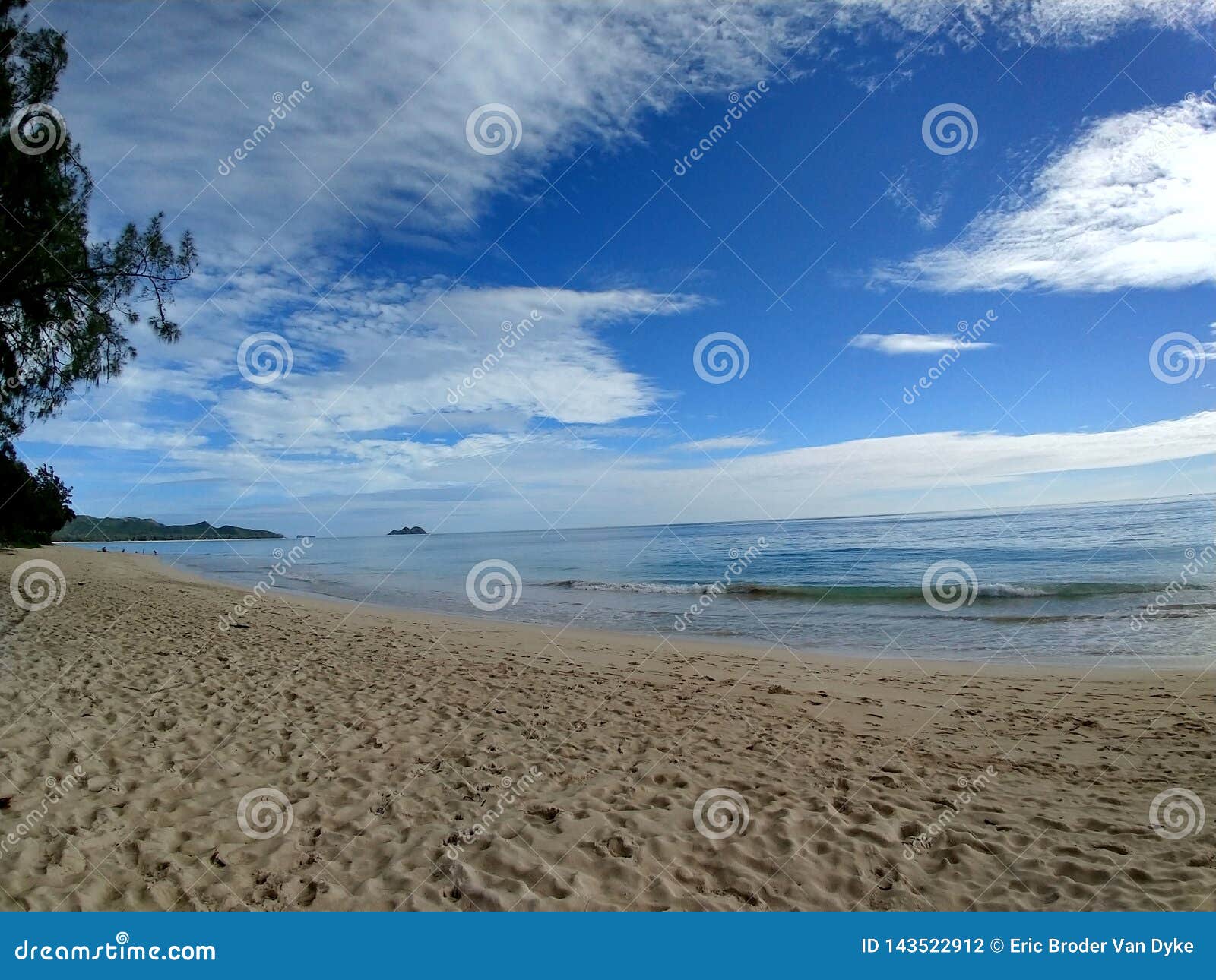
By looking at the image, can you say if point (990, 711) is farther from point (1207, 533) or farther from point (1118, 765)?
point (1207, 533)

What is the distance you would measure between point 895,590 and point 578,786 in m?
19.0

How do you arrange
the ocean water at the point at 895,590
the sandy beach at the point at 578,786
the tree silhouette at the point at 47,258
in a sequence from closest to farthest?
the sandy beach at the point at 578,786 < the tree silhouette at the point at 47,258 < the ocean water at the point at 895,590

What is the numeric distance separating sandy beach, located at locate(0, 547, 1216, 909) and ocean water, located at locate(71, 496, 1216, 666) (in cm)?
382

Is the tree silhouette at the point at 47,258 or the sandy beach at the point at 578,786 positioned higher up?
the tree silhouette at the point at 47,258

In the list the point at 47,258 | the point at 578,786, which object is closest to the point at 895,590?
the point at 578,786

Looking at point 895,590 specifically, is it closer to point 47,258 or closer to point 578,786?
point 578,786

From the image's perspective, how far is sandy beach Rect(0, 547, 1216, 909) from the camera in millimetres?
3949

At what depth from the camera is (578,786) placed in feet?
18.2

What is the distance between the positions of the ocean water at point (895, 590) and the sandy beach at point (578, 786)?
3.82 m

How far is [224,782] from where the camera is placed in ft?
17.2

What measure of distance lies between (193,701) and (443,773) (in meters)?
3.65

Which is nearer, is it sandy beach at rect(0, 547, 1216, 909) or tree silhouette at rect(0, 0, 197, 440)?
sandy beach at rect(0, 547, 1216, 909)

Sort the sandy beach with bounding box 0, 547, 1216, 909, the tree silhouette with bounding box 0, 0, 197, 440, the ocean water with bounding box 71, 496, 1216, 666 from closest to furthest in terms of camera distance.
Answer: the sandy beach with bounding box 0, 547, 1216, 909 < the tree silhouette with bounding box 0, 0, 197, 440 < the ocean water with bounding box 71, 496, 1216, 666

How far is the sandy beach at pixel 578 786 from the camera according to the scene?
395cm
